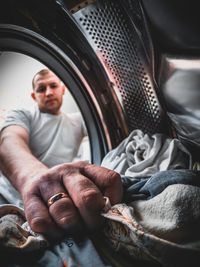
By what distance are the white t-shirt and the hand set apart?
89cm

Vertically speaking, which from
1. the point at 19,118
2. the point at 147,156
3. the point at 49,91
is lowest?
the point at 147,156

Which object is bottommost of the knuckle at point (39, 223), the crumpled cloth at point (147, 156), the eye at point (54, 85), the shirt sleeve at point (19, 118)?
the crumpled cloth at point (147, 156)

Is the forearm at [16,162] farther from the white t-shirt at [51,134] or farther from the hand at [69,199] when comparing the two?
the white t-shirt at [51,134]

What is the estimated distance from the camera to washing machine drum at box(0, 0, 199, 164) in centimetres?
76

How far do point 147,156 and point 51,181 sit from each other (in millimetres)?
359

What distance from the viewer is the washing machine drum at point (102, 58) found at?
76 centimetres

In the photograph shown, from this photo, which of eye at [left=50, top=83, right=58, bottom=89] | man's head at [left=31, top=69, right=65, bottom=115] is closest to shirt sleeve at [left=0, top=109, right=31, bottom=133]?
man's head at [left=31, top=69, right=65, bottom=115]

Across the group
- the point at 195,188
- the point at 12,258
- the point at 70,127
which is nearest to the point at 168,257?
the point at 195,188

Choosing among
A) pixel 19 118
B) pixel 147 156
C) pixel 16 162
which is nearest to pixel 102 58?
pixel 147 156

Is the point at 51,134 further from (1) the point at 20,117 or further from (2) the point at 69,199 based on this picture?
(2) the point at 69,199

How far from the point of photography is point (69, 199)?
0.49m

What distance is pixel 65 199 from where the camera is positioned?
1.58 feet

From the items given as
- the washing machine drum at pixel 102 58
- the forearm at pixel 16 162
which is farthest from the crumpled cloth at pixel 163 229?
the forearm at pixel 16 162

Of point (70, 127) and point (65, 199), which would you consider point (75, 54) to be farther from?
point (70, 127)
